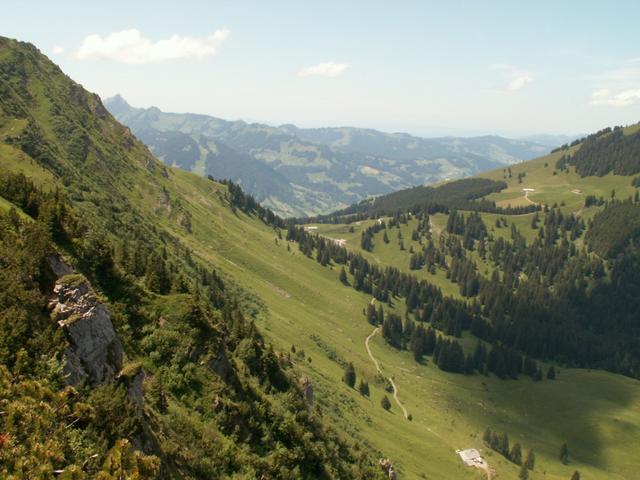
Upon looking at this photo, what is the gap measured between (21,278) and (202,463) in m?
15.7

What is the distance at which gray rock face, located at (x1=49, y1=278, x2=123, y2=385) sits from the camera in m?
25.9

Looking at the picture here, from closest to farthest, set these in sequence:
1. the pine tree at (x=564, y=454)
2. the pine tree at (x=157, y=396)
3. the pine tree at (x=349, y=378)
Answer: the pine tree at (x=157, y=396), the pine tree at (x=349, y=378), the pine tree at (x=564, y=454)

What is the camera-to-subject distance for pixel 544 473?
122750 millimetres

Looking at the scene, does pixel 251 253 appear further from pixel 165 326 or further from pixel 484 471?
pixel 165 326

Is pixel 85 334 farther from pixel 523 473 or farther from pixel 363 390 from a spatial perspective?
pixel 523 473

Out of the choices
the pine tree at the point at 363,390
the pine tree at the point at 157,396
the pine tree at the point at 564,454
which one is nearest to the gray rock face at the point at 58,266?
the pine tree at the point at 157,396

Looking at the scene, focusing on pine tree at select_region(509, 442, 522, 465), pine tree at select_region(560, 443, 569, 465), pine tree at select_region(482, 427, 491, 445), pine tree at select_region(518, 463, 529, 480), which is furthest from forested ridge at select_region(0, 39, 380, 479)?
pine tree at select_region(560, 443, 569, 465)

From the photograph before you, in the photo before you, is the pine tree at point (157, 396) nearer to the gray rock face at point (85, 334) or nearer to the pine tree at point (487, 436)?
the gray rock face at point (85, 334)

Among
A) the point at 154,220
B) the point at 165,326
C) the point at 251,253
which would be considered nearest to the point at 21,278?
the point at 165,326

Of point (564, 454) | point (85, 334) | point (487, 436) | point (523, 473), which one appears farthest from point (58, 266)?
point (564, 454)

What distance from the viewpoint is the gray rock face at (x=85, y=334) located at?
2588cm

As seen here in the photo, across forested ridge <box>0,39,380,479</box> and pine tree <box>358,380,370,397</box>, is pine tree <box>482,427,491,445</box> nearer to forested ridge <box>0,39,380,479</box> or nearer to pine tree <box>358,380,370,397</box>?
pine tree <box>358,380,370,397</box>

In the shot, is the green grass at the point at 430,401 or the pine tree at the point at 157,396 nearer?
the pine tree at the point at 157,396

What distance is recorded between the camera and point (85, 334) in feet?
88.8
